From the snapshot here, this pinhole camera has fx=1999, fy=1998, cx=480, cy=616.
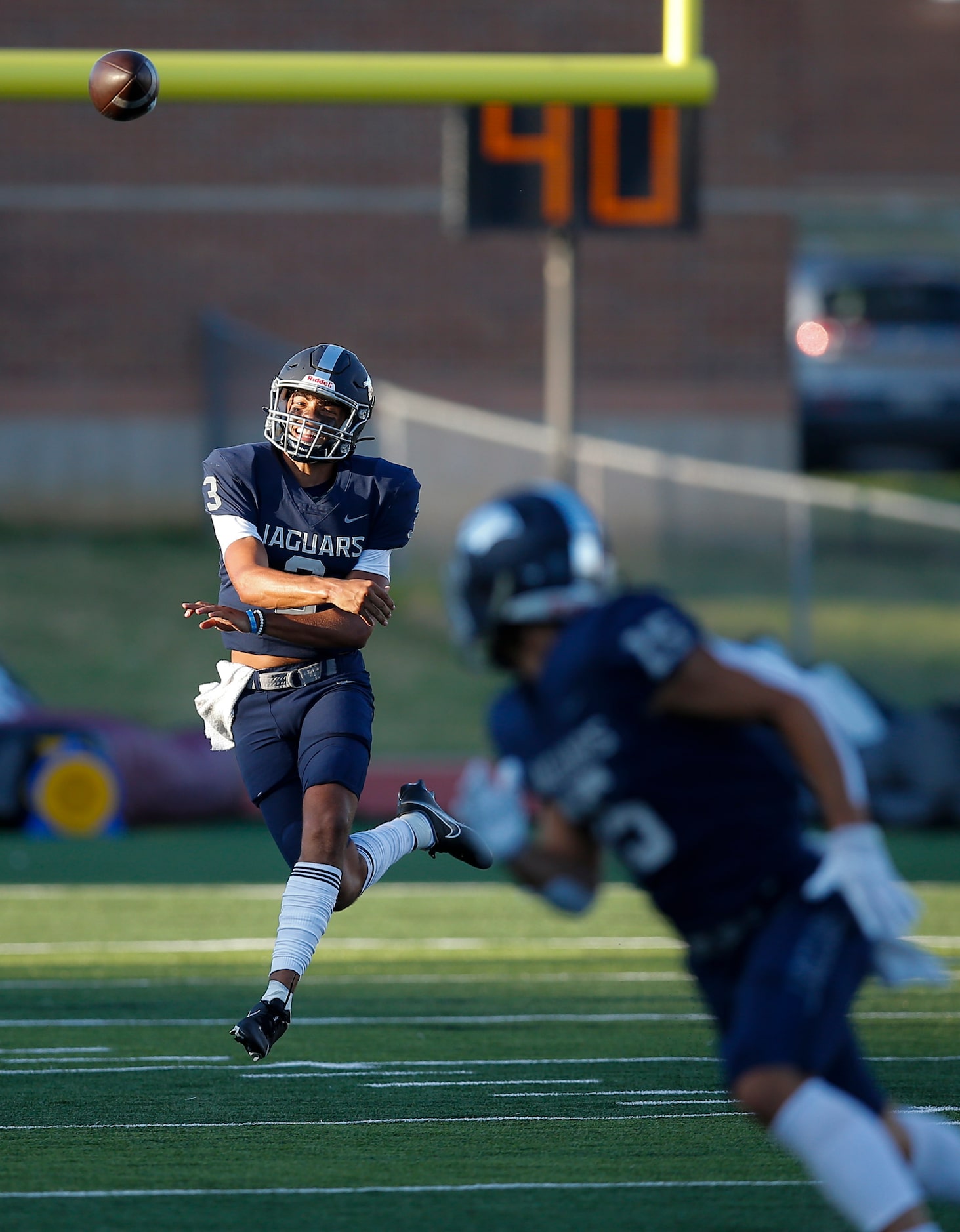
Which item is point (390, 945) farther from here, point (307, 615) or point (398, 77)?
point (398, 77)

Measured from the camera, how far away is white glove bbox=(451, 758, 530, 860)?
367cm

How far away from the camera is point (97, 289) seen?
19.2 metres

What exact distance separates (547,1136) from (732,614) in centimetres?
1041

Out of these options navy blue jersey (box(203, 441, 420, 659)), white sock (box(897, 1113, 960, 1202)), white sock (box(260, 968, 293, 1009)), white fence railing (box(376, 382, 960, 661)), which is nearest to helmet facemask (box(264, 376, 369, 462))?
navy blue jersey (box(203, 441, 420, 659))

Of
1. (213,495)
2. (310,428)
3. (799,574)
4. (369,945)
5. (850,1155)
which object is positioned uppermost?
(310,428)

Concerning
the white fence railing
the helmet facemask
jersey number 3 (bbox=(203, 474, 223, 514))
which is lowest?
the white fence railing

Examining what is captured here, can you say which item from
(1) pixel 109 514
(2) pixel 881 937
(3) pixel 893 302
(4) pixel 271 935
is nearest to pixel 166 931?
(4) pixel 271 935

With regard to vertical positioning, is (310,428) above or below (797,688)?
above

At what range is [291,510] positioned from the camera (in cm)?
589

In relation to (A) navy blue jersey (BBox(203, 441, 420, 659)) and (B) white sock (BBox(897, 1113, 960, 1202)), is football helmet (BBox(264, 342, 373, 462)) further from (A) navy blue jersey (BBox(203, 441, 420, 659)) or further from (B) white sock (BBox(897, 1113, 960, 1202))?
(B) white sock (BBox(897, 1113, 960, 1202))

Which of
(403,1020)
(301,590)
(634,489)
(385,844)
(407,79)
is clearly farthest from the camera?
(634,489)

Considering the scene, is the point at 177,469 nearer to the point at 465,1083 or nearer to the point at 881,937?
the point at 465,1083

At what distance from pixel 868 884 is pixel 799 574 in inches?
443

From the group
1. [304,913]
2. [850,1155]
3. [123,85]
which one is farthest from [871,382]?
[850,1155]
